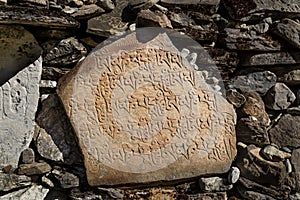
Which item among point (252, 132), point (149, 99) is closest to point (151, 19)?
point (149, 99)

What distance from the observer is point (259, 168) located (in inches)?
73.4

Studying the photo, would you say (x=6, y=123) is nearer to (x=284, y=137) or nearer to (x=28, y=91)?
(x=28, y=91)

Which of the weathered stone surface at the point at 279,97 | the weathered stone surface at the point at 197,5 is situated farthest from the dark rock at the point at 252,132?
the weathered stone surface at the point at 197,5

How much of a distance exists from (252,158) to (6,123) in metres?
0.99

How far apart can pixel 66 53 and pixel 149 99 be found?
36 centimetres

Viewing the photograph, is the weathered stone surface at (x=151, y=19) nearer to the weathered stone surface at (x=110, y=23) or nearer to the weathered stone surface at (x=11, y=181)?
the weathered stone surface at (x=110, y=23)

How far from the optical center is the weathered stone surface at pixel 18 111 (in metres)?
1.63

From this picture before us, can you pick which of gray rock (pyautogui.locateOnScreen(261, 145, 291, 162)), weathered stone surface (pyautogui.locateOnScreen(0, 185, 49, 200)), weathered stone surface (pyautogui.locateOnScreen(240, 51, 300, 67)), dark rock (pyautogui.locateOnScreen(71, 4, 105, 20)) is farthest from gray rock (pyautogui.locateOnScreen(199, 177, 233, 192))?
dark rock (pyautogui.locateOnScreen(71, 4, 105, 20))

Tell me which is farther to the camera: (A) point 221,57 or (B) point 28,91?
(A) point 221,57

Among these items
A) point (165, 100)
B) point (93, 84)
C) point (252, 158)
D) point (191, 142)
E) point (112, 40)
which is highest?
point (112, 40)

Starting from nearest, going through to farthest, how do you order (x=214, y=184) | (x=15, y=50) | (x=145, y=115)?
(x=15, y=50), (x=145, y=115), (x=214, y=184)

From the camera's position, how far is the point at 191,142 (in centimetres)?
179

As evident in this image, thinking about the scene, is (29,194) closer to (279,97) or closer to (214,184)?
(214,184)

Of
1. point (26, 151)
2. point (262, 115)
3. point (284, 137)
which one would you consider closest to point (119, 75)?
point (26, 151)
